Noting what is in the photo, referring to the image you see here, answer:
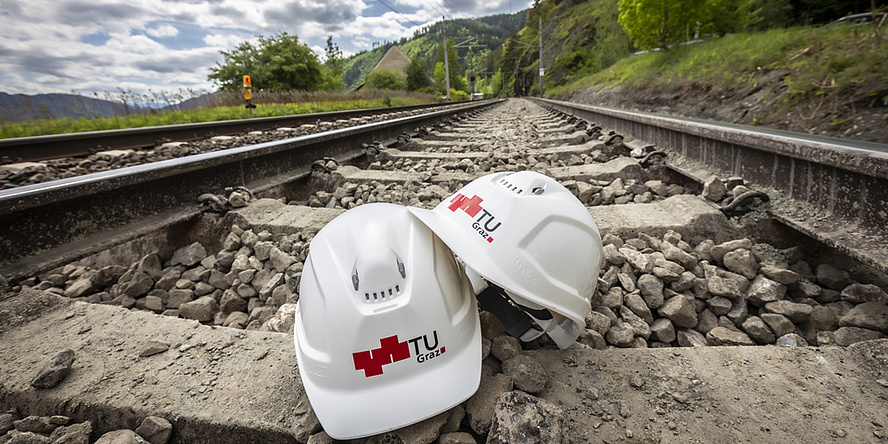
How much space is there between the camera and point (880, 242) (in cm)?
147

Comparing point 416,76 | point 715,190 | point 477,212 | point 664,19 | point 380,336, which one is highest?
point 416,76

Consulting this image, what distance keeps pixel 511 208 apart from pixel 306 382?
2.60 ft

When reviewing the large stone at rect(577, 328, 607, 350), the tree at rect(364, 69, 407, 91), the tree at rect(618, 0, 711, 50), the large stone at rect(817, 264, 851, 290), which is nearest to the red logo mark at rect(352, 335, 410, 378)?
the large stone at rect(577, 328, 607, 350)

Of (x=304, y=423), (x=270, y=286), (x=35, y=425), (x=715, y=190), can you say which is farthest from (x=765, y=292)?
(x=35, y=425)

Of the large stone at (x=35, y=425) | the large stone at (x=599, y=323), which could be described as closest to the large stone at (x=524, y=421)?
the large stone at (x=599, y=323)

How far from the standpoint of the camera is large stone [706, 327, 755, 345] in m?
1.41

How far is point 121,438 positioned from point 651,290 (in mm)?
1825

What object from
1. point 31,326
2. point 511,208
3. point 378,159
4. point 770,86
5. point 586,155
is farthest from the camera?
point 770,86

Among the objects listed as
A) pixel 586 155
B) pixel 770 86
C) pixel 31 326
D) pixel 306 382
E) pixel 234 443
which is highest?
pixel 770 86

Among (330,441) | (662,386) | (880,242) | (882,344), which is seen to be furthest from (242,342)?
(880,242)

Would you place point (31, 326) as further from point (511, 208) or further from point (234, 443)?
point (511, 208)

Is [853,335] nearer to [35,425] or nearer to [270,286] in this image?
[270,286]

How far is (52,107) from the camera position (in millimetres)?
6668

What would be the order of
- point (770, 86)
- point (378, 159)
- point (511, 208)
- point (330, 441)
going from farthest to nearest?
point (770, 86)
point (378, 159)
point (511, 208)
point (330, 441)
